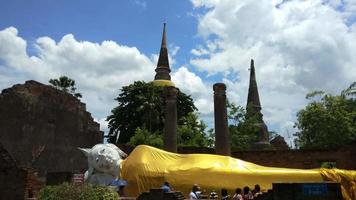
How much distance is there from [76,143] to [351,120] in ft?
62.2

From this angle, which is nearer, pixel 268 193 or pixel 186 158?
pixel 268 193

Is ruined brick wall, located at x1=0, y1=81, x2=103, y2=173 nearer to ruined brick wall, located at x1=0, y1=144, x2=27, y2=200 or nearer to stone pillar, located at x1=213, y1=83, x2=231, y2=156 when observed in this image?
ruined brick wall, located at x1=0, y1=144, x2=27, y2=200

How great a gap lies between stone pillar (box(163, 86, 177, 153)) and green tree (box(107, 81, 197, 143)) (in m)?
14.9

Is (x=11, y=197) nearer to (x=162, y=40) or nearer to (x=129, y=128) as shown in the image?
(x=129, y=128)

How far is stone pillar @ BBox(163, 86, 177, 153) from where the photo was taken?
63.6 feet

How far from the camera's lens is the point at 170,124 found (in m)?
19.7

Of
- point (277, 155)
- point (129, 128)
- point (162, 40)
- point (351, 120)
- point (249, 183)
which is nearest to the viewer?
point (249, 183)

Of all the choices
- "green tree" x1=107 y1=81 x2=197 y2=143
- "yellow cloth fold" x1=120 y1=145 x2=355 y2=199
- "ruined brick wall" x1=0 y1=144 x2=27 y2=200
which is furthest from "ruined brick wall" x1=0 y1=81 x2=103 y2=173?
"yellow cloth fold" x1=120 y1=145 x2=355 y2=199

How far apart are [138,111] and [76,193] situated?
26668 mm

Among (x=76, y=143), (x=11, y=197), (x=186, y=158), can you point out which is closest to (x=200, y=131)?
(x=76, y=143)

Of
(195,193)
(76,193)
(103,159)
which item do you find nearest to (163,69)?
(103,159)

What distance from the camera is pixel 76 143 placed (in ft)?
98.7

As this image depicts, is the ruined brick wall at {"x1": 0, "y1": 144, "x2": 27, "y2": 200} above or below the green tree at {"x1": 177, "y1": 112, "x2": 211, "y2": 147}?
below

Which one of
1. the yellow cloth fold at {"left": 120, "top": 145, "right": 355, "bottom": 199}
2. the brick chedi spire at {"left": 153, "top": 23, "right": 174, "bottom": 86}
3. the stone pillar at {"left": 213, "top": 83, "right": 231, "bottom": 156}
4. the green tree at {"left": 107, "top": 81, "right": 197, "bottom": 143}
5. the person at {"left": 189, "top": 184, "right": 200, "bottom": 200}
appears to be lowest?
the person at {"left": 189, "top": 184, "right": 200, "bottom": 200}
